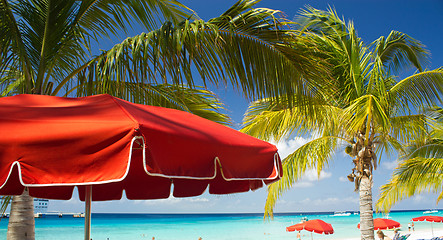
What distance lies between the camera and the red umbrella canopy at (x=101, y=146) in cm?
183

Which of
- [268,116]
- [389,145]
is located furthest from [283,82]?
[389,145]

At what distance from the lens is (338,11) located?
9.41m

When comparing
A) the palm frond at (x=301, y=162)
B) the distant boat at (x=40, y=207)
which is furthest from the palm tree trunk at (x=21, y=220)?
the distant boat at (x=40, y=207)

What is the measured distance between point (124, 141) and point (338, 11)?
28.3ft

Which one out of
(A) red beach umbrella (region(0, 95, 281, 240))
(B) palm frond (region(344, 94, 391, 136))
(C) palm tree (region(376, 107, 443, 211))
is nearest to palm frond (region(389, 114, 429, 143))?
(C) palm tree (region(376, 107, 443, 211))

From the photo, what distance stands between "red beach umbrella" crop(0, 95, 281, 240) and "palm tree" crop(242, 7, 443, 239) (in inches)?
209

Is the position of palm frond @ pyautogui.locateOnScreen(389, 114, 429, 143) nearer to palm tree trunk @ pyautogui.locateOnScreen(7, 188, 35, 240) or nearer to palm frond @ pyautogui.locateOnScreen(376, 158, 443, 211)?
palm frond @ pyautogui.locateOnScreen(376, 158, 443, 211)

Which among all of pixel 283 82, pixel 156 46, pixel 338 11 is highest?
pixel 338 11

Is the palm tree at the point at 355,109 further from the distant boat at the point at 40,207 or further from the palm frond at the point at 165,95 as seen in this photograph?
the distant boat at the point at 40,207

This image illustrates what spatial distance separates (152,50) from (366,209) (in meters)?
6.16

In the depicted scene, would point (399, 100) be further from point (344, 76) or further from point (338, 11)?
point (338, 11)

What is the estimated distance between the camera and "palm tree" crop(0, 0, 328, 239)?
4.17 m

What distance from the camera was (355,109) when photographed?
298 inches

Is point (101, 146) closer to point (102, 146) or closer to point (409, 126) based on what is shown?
point (102, 146)
